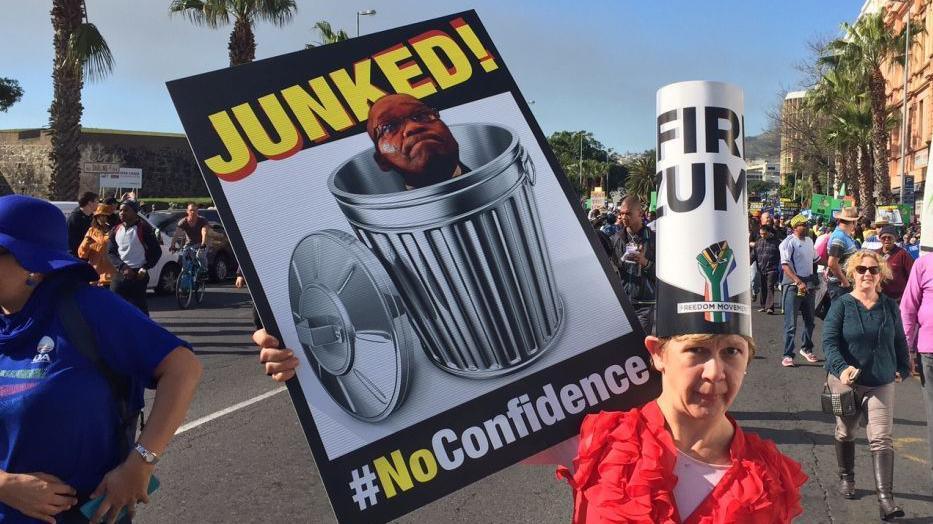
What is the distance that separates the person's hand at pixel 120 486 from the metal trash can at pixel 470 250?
895 mm

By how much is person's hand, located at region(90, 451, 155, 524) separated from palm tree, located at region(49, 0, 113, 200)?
1615cm

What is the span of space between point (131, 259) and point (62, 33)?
10179 mm

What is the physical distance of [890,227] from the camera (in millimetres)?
8703

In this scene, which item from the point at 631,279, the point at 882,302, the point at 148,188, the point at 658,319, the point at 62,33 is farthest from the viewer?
the point at 148,188

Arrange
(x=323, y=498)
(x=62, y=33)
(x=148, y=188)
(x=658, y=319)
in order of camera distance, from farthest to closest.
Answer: (x=148, y=188) → (x=62, y=33) → (x=323, y=498) → (x=658, y=319)

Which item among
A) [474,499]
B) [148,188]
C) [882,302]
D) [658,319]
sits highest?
[148,188]

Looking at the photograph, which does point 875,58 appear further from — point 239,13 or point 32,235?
point 32,235

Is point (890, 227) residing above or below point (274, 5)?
below

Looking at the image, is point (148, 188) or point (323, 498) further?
A: point (148, 188)

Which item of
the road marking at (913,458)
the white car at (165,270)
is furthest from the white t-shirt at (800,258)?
the white car at (165,270)

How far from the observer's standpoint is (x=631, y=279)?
552 centimetres

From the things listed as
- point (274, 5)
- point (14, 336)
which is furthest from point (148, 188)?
point (14, 336)

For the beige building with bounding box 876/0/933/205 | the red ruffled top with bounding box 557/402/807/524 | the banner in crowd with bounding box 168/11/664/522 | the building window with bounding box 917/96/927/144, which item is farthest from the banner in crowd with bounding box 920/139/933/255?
the building window with bounding box 917/96/927/144

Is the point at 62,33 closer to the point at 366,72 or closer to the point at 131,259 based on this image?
the point at 131,259
